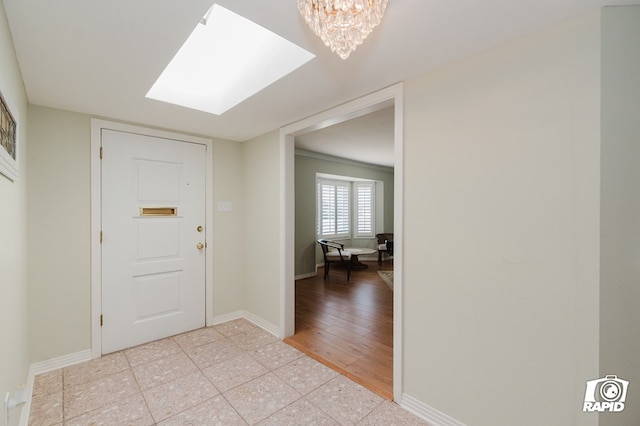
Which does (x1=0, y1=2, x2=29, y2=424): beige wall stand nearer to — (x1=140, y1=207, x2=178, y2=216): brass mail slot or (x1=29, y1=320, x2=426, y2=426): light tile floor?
(x1=29, y1=320, x2=426, y2=426): light tile floor

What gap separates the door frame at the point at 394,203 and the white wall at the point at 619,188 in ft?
3.12

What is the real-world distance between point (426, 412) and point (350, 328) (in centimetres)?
143

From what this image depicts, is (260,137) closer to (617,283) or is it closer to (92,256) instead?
(92,256)

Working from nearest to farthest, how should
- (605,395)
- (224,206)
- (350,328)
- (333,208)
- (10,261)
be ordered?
(605,395)
(10,261)
(350,328)
(224,206)
(333,208)

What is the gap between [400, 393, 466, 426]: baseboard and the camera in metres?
1.66

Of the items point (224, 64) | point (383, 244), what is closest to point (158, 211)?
point (224, 64)

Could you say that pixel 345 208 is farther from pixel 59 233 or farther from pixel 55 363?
pixel 55 363

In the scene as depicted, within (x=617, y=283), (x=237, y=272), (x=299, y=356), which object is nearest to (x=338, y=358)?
(x=299, y=356)

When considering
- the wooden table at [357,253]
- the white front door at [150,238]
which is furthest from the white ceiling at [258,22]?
the wooden table at [357,253]

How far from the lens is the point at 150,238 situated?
111 inches

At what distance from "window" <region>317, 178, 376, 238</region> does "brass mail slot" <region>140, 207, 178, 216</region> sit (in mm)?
3616

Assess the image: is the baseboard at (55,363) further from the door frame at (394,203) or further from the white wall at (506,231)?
the white wall at (506,231)

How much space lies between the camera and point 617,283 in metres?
1.20

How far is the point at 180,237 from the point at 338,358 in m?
2.04
